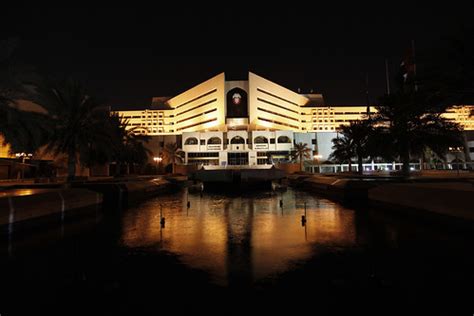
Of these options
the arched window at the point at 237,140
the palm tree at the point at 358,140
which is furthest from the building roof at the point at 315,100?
the palm tree at the point at 358,140

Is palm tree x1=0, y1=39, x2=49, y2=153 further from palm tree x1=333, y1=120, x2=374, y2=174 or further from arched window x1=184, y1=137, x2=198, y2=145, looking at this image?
arched window x1=184, y1=137, x2=198, y2=145

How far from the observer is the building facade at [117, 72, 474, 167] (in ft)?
299

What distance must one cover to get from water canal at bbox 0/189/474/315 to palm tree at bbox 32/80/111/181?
10.7 meters

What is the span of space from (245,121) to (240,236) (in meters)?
86.5

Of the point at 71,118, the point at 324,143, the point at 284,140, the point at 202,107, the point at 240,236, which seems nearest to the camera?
the point at 240,236

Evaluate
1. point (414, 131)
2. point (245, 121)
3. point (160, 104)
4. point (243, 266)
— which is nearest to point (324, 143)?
point (245, 121)

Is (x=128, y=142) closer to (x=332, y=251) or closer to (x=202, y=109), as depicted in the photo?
(x=332, y=251)

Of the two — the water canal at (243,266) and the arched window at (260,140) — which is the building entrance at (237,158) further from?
the water canal at (243,266)

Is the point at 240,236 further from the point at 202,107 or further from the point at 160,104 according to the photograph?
the point at 160,104

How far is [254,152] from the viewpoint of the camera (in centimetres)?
9038

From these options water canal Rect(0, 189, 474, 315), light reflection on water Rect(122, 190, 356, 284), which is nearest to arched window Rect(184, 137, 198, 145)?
light reflection on water Rect(122, 190, 356, 284)

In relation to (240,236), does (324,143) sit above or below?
above

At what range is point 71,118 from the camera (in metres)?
22.0

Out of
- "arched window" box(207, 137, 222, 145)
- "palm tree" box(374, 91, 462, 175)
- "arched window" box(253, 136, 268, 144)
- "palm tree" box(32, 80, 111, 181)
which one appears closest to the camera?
"palm tree" box(32, 80, 111, 181)
